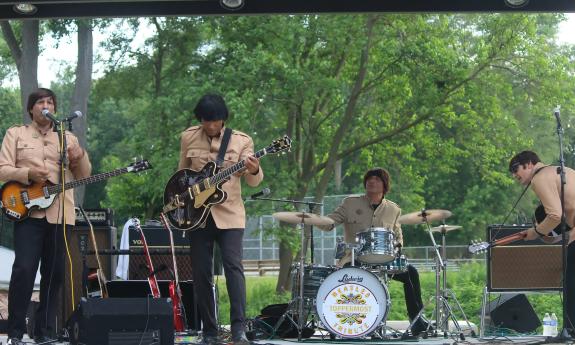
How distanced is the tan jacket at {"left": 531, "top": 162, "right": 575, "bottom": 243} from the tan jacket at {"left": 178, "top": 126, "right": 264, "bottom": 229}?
98.5 inches

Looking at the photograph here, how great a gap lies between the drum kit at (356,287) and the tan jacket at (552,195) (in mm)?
1361

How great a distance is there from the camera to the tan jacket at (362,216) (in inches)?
380

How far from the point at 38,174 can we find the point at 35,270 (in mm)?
719

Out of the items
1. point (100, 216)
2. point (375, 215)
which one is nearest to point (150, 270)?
point (100, 216)

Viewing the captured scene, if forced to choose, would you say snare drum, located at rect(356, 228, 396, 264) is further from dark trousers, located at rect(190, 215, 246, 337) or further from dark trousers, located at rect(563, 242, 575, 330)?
dark trousers, located at rect(190, 215, 246, 337)

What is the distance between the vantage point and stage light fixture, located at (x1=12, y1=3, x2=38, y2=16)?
7543mm

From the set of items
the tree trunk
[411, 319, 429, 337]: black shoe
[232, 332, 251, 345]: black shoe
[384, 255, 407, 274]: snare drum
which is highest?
the tree trunk

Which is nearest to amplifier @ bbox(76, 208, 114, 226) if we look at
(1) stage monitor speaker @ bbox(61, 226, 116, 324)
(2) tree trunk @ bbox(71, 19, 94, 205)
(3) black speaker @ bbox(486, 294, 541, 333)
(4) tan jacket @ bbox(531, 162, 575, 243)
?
(1) stage monitor speaker @ bbox(61, 226, 116, 324)

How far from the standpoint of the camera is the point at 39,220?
7035 millimetres

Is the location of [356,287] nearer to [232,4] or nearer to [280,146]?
[280,146]

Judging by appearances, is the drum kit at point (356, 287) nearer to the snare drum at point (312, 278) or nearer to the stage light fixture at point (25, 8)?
the snare drum at point (312, 278)

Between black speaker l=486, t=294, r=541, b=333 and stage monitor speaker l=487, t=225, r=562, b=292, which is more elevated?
stage monitor speaker l=487, t=225, r=562, b=292

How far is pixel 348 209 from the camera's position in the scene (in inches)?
384

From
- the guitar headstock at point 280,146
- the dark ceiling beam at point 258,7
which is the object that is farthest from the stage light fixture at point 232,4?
the guitar headstock at point 280,146
